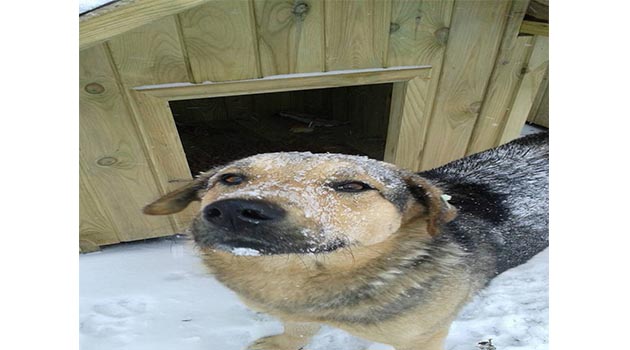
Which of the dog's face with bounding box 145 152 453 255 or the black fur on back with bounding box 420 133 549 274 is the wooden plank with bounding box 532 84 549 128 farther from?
the dog's face with bounding box 145 152 453 255

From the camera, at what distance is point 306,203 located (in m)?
0.76

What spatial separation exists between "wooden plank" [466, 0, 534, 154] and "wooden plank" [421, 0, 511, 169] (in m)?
0.02

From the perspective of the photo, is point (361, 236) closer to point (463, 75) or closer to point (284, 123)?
point (284, 123)

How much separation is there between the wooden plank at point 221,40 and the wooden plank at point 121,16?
216 mm

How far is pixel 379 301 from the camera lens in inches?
35.0

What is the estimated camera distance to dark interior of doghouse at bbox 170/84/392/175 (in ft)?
3.24

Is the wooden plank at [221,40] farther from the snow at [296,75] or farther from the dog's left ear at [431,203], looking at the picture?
the dog's left ear at [431,203]

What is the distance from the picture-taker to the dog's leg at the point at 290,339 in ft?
3.14

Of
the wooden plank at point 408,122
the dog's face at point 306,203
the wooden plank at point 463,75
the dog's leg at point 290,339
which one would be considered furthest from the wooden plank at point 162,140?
the wooden plank at point 463,75

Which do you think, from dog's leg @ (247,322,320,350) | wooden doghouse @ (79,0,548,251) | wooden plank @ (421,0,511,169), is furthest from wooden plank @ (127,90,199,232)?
wooden plank @ (421,0,511,169)

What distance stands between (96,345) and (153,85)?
2.14 feet

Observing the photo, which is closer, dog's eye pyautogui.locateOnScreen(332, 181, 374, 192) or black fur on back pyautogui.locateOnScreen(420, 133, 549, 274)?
dog's eye pyautogui.locateOnScreen(332, 181, 374, 192)

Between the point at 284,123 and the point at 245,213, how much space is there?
370 millimetres
